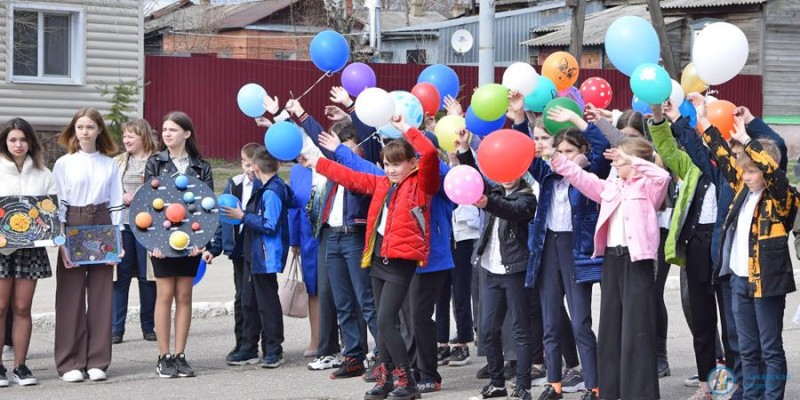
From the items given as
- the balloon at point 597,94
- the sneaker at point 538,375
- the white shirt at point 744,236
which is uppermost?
the balloon at point 597,94

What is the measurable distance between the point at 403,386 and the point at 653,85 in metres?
2.36

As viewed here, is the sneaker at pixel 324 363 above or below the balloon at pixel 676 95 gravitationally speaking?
below

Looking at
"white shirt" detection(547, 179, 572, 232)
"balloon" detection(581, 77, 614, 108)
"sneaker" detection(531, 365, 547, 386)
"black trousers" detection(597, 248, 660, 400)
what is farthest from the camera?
"balloon" detection(581, 77, 614, 108)

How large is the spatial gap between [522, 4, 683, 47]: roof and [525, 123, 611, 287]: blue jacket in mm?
25997

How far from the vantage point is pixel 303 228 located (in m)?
8.82

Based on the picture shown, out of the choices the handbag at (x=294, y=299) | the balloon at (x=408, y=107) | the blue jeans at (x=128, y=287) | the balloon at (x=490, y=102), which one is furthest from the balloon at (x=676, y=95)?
the blue jeans at (x=128, y=287)

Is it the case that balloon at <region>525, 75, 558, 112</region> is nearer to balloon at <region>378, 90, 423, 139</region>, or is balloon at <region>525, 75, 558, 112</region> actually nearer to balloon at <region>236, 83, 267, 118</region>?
balloon at <region>378, 90, 423, 139</region>

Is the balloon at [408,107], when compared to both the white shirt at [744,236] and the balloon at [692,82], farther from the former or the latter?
the white shirt at [744,236]

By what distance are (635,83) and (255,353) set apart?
3652 millimetres

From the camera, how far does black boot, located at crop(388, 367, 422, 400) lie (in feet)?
23.8

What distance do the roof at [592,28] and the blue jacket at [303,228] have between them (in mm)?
24673

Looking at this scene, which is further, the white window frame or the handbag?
the white window frame

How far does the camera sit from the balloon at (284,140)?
7.39 metres

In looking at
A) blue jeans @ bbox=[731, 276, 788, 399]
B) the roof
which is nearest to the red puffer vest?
blue jeans @ bbox=[731, 276, 788, 399]
